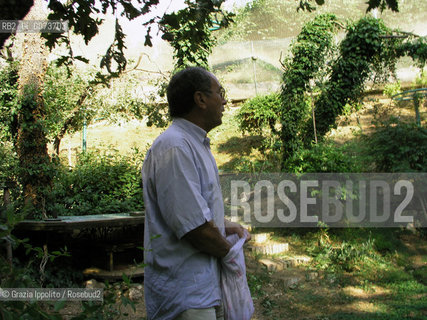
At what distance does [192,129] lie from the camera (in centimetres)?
182

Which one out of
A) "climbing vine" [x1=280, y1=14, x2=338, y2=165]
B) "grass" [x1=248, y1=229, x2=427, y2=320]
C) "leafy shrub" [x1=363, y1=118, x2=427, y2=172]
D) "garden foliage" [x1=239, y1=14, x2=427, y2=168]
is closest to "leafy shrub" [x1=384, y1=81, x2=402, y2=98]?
"garden foliage" [x1=239, y1=14, x2=427, y2=168]

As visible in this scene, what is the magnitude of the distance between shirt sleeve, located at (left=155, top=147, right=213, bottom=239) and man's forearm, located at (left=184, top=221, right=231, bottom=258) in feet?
0.11

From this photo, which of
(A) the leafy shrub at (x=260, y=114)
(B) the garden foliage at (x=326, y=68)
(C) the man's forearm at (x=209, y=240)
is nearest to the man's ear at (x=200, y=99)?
(C) the man's forearm at (x=209, y=240)

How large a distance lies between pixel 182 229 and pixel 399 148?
21.9 feet

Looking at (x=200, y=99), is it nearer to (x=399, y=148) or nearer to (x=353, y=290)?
(x=353, y=290)

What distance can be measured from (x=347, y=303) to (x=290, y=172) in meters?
2.94

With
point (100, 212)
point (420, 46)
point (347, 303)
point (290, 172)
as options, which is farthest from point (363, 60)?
point (100, 212)

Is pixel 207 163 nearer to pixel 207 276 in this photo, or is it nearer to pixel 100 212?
pixel 207 276

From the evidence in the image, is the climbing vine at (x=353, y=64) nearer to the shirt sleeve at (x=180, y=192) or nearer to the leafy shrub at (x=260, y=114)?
the leafy shrub at (x=260, y=114)

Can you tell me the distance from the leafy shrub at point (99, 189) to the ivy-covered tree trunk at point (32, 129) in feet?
1.11

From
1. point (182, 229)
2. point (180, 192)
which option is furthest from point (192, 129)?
point (182, 229)

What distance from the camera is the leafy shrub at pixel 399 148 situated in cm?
720

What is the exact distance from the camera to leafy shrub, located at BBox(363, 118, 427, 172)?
7.20 m

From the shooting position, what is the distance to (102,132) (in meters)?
13.6
